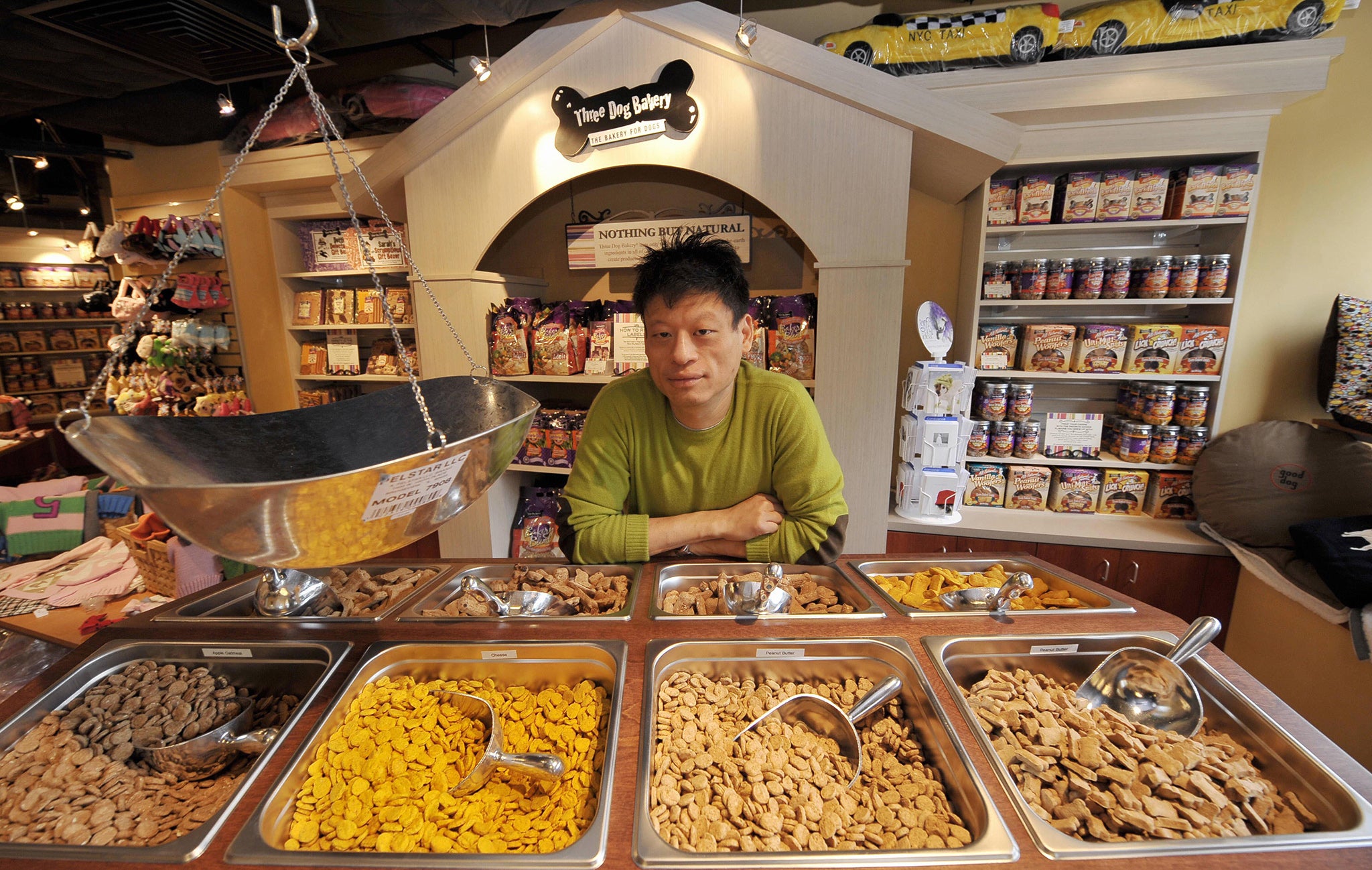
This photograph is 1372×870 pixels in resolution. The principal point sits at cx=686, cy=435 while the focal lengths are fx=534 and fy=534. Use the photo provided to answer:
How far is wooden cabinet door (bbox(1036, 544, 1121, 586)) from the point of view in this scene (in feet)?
7.32

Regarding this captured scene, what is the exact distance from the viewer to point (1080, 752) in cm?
81

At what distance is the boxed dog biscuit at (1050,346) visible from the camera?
233 cm

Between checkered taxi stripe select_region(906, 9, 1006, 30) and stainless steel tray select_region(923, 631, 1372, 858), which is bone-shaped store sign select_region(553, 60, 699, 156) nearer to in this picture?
checkered taxi stripe select_region(906, 9, 1006, 30)

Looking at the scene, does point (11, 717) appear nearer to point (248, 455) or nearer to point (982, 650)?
point (248, 455)

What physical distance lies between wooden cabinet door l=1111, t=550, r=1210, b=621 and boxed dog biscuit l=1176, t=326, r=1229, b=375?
2.53 ft

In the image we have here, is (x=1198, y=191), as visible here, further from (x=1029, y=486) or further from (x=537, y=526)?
(x=537, y=526)

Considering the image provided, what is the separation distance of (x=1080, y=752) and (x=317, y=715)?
1.20 m

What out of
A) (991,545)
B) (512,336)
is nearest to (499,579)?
(512,336)

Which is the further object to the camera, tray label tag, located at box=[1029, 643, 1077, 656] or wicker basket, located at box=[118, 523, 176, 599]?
wicker basket, located at box=[118, 523, 176, 599]

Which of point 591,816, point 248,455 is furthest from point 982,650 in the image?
point 248,455

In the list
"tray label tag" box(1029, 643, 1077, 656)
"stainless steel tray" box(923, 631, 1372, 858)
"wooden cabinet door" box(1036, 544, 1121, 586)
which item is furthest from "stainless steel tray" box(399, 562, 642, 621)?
"wooden cabinet door" box(1036, 544, 1121, 586)

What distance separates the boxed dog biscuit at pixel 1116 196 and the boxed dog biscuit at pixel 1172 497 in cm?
112

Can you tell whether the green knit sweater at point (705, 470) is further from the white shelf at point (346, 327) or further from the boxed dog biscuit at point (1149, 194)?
the white shelf at point (346, 327)

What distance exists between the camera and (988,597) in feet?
3.76
